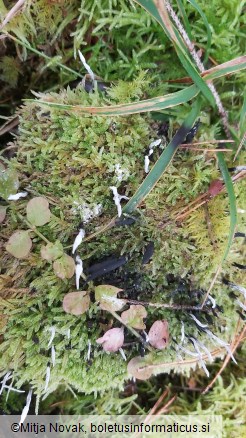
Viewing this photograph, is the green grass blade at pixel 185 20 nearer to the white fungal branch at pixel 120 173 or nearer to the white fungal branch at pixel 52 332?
the white fungal branch at pixel 120 173

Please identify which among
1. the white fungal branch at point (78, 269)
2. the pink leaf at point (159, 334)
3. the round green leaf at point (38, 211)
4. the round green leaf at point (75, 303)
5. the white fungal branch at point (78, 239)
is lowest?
the pink leaf at point (159, 334)

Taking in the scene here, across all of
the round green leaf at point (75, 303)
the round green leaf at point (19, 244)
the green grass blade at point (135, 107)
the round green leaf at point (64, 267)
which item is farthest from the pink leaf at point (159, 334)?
the green grass blade at point (135, 107)

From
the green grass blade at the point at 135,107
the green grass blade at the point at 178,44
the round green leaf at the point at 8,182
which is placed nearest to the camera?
the green grass blade at the point at 178,44

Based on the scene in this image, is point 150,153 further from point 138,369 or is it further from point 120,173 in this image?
point 138,369

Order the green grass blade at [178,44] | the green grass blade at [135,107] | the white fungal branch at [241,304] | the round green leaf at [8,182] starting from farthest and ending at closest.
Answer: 1. the white fungal branch at [241,304]
2. the round green leaf at [8,182]
3. the green grass blade at [135,107]
4. the green grass blade at [178,44]

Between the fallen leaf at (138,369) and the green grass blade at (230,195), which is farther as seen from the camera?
the fallen leaf at (138,369)

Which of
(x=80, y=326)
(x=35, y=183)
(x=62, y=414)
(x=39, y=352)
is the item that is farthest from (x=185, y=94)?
(x=62, y=414)

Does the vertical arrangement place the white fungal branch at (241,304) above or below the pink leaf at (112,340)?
below
